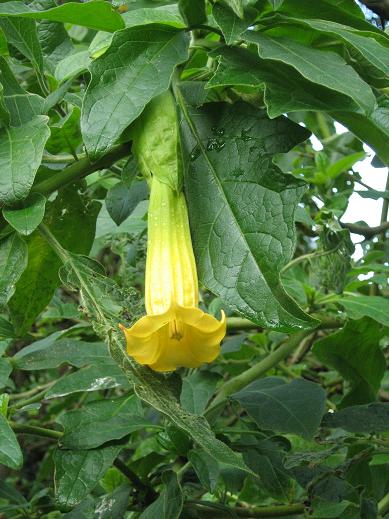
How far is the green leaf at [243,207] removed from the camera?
72 cm

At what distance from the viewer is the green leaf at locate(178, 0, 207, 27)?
77 cm

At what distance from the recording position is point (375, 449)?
1.16 meters

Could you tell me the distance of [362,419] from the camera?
1131 mm

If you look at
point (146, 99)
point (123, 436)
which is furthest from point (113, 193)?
point (146, 99)

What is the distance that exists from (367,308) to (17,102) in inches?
23.7

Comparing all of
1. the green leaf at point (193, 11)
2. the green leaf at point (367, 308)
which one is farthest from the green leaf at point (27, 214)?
the green leaf at point (367, 308)

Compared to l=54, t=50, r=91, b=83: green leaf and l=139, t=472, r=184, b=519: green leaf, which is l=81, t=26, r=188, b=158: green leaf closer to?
l=54, t=50, r=91, b=83: green leaf

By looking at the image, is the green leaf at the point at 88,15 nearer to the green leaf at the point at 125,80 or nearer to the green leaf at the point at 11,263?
the green leaf at the point at 125,80

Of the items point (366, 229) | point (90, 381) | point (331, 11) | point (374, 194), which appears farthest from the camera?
point (366, 229)

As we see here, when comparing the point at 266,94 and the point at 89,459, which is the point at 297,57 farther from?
the point at 89,459

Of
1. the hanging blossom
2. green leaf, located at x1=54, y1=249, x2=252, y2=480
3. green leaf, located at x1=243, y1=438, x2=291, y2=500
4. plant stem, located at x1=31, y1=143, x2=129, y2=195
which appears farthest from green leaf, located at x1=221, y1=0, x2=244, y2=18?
green leaf, located at x1=243, y1=438, x2=291, y2=500

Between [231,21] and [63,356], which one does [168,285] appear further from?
[63,356]

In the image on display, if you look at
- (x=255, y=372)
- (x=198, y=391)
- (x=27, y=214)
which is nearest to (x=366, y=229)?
(x=255, y=372)

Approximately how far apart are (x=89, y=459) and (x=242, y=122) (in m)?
0.46
